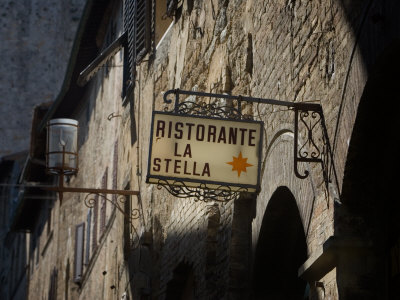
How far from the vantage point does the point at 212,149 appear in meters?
5.68

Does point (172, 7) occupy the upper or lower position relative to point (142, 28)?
lower

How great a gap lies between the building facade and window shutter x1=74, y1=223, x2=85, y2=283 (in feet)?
11.0

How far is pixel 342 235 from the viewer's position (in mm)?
4828

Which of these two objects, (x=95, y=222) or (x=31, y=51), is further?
(x=31, y=51)

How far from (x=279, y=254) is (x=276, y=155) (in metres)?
0.75

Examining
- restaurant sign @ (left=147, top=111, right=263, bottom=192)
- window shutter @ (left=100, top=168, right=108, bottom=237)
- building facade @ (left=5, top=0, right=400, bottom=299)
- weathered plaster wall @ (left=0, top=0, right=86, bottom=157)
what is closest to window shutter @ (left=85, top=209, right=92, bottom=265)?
window shutter @ (left=100, top=168, right=108, bottom=237)

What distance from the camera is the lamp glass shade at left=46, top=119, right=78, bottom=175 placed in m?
10.9

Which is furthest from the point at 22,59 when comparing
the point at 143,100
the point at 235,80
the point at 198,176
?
the point at 198,176

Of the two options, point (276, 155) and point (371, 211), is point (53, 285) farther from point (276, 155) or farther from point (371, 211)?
point (371, 211)

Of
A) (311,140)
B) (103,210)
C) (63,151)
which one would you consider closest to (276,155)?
(311,140)

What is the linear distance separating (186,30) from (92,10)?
→ 7.73 meters

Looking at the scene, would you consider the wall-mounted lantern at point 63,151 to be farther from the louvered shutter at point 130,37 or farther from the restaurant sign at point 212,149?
the restaurant sign at point 212,149

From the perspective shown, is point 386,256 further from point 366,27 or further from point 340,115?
point 366,27

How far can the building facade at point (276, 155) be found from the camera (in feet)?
15.8
